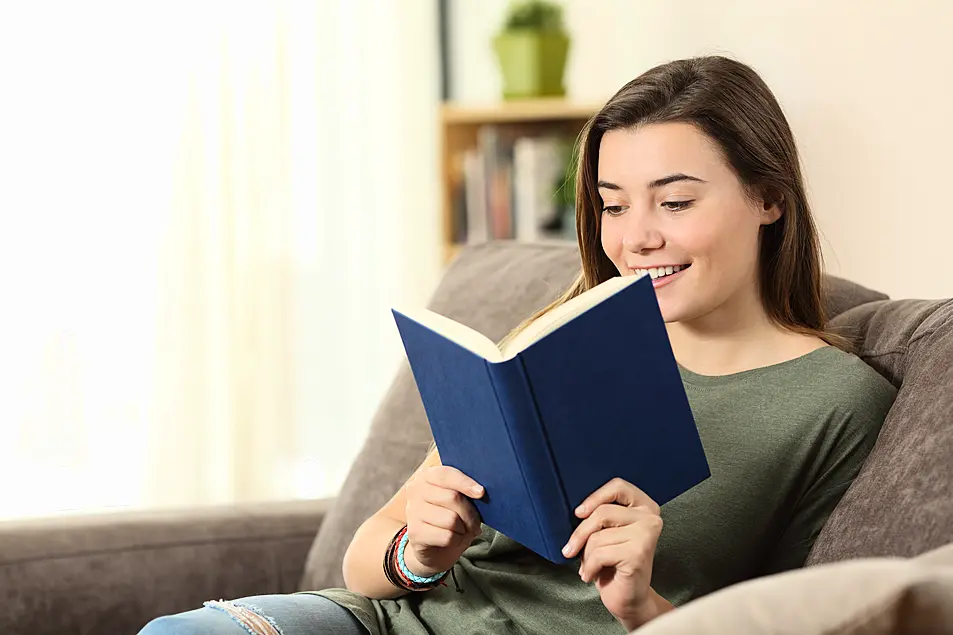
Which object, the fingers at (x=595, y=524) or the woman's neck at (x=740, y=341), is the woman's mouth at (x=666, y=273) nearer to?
the woman's neck at (x=740, y=341)

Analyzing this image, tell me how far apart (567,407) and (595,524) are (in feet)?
0.33

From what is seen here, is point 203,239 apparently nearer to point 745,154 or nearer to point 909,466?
point 745,154

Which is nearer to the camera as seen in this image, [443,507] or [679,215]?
[443,507]

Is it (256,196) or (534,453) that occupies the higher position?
(256,196)

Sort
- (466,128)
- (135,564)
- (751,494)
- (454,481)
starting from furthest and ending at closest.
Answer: (466,128) → (135,564) → (751,494) → (454,481)

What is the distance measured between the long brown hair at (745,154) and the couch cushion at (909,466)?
10cm

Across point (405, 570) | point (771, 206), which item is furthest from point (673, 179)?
point (405, 570)

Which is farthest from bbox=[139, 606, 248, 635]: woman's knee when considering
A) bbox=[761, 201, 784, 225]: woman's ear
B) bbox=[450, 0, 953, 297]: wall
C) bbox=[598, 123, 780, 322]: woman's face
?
bbox=[450, 0, 953, 297]: wall

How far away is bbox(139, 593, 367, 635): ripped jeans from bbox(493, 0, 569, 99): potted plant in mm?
1970

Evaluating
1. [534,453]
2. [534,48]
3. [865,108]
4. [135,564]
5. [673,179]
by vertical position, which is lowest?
[135,564]

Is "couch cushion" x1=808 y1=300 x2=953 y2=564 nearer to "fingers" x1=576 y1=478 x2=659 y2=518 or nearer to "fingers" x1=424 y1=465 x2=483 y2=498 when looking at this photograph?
"fingers" x1=576 y1=478 x2=659 y2=518

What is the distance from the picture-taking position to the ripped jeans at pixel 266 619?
1.13 m

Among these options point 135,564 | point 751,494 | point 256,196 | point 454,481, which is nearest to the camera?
point 454,481

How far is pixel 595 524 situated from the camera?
3.05ft
